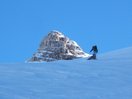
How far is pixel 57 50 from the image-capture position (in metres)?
65.1

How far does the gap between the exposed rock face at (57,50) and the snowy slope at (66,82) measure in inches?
1362

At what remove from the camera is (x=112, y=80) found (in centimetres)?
2009

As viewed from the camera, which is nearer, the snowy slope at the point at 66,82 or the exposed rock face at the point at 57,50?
the snowy slope at the point at 66,82

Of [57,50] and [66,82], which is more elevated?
[57,50]

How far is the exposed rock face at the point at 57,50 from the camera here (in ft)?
200

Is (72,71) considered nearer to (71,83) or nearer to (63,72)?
(63,72)

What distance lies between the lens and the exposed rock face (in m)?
61.0

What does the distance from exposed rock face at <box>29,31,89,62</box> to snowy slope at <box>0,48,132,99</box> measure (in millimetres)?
34587

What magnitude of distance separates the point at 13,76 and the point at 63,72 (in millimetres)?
2725

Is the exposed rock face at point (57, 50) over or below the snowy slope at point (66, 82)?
over

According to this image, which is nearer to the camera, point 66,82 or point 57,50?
point 66,82

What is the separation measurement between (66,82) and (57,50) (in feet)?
151

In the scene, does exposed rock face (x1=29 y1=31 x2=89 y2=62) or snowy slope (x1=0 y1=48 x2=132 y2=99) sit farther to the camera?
exposed rock face (x1=29 y1=31 x2=89 y2=62)

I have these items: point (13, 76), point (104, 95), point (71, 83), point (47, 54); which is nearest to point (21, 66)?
point (13, 76)
